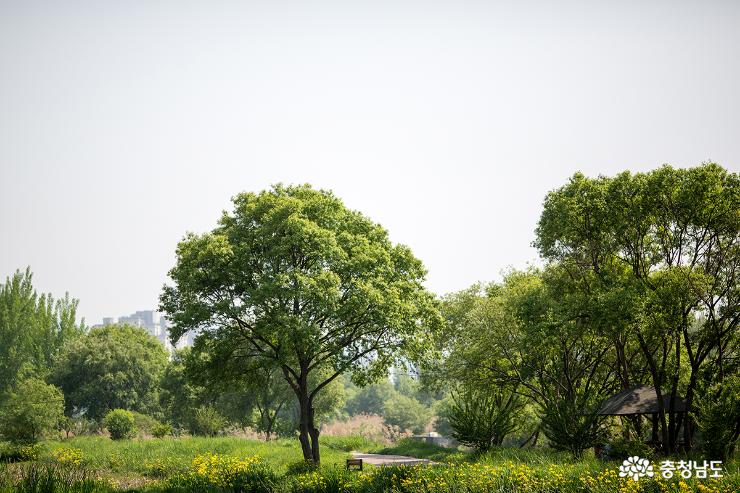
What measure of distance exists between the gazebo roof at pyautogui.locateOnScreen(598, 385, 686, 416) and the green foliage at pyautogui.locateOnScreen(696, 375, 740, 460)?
228 cm

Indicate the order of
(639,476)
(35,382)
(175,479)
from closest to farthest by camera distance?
(639,476), (175,479), (35,382)

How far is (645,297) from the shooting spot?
19281 millimetres

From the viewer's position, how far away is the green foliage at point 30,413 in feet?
110

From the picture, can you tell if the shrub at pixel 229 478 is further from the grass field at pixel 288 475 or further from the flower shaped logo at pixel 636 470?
the flower shaped logo at pixel 636 470

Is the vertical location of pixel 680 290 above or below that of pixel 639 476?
above

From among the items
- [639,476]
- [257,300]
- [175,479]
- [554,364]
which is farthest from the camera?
[554,364]

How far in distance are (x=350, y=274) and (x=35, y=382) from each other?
82.7 feet

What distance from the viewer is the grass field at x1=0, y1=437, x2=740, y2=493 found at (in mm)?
12070

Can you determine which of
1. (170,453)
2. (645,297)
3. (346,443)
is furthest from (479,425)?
(346,443)

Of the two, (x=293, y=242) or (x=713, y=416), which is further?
(x=293, y=242)

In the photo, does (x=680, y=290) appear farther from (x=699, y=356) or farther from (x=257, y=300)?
(x=257, y=300)

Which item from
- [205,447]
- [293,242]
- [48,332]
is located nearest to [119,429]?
[205,447]

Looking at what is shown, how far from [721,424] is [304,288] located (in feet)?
43.6

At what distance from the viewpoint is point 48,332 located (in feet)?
216
